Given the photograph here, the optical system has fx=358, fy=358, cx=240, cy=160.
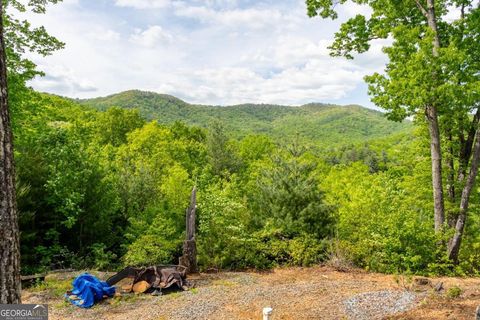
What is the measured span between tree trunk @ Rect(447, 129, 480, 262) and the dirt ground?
5.59 ft

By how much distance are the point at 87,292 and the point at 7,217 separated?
246 inches

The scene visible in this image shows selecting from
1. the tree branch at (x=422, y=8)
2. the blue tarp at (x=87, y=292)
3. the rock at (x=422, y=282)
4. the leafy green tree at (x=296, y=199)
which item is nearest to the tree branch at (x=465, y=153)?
the tree branch at (x=422, y=8)

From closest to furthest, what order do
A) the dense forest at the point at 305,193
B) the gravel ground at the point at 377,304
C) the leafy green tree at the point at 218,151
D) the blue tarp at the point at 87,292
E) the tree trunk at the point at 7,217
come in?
the tree trunk at the point at 7,217 → the gravel ground at the point at 377,304 → the blue tarp at the point at 87,292 → the dense forest at the point at 305,193 → the leafy green tree at the point at 218,151

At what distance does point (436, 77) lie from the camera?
973cm

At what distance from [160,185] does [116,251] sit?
4.94m

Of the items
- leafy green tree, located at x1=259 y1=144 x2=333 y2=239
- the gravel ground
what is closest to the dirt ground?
the gravel ground

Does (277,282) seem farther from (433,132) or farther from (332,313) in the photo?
(433,132)

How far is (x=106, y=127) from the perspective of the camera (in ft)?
107

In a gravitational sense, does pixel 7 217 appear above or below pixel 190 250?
above

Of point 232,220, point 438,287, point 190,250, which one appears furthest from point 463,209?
point 190,250

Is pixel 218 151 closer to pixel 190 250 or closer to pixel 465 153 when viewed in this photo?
pixel 190 250

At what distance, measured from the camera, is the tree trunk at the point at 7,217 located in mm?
3077

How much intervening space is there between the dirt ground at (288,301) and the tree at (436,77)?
136 inches

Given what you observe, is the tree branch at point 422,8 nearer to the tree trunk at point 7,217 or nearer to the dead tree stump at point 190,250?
the dead tree stump at point 190,250
